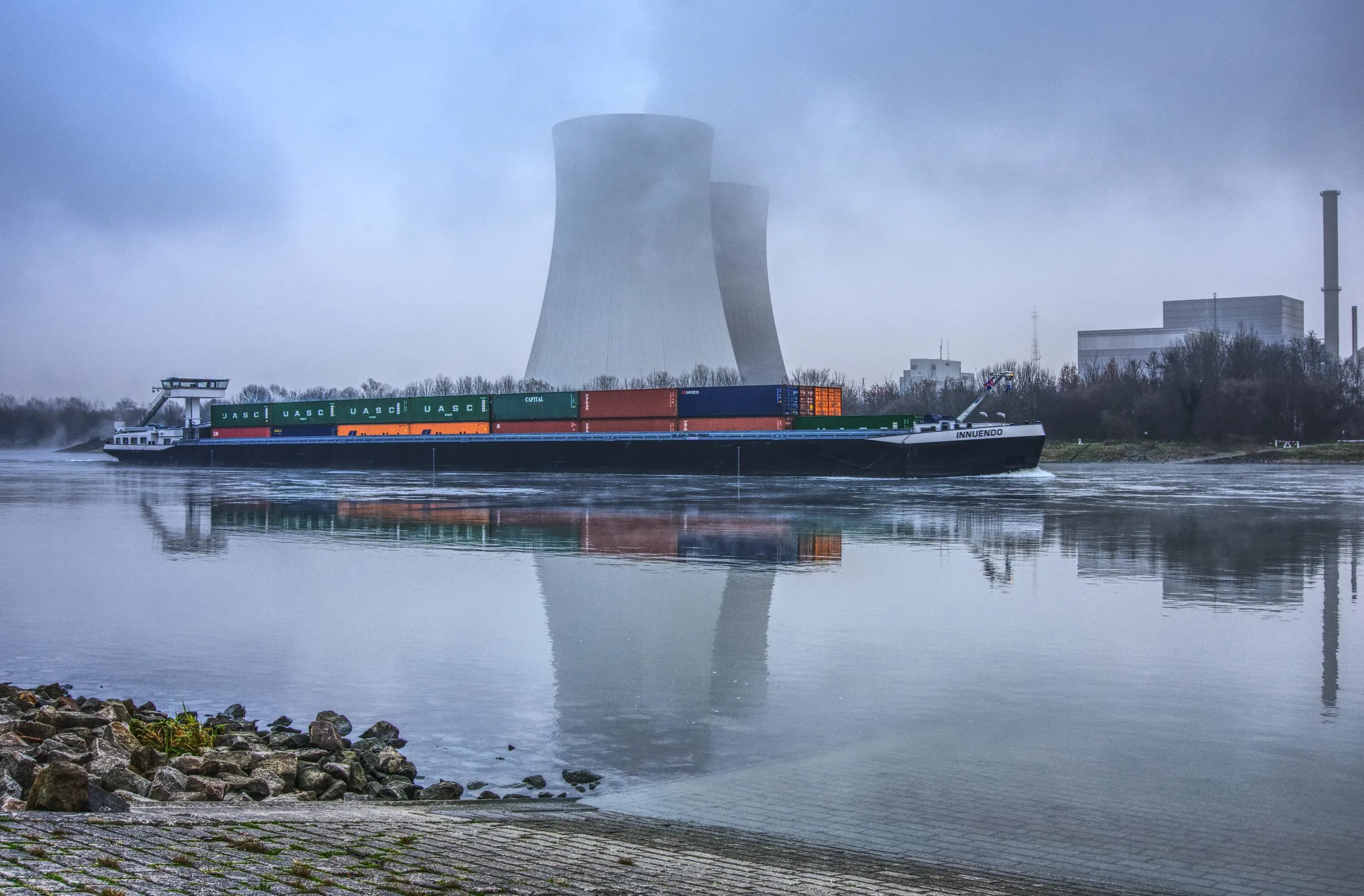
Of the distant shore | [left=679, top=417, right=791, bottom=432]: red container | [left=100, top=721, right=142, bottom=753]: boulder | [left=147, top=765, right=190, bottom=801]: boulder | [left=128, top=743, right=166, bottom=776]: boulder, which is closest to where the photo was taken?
[left=147, top=765, right=190, bottom=801]: boulder

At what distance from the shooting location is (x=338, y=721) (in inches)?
358

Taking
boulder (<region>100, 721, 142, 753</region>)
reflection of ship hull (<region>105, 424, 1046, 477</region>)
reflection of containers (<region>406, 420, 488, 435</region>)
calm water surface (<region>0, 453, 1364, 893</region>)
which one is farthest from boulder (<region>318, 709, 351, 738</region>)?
reflection of containers (<region>406, 420, 488, 435</region>)

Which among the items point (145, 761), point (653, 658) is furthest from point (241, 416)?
point (145, 761)

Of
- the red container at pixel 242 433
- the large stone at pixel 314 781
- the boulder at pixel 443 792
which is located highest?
the red container at pixel 242 433

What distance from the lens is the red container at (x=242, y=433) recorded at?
8269 centimetres

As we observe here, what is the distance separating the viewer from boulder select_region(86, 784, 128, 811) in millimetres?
5730

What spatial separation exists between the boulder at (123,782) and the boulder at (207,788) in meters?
0.22

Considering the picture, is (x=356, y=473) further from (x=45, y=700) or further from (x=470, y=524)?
(x=45, y=700)

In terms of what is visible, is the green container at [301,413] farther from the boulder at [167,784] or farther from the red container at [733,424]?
the boulder at [167,784]

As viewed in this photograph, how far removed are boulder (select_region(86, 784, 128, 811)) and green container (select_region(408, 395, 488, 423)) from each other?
65.1 meters

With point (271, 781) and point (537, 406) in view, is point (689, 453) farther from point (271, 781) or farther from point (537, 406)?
point (271, 781)

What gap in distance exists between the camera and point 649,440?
203 feet

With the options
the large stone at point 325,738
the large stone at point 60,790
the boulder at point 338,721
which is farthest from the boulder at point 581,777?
the large stone at point 60,790

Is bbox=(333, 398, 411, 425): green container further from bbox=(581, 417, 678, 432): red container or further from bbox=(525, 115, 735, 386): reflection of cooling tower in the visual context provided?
bbox=(581, 417, 678, 432): red container
